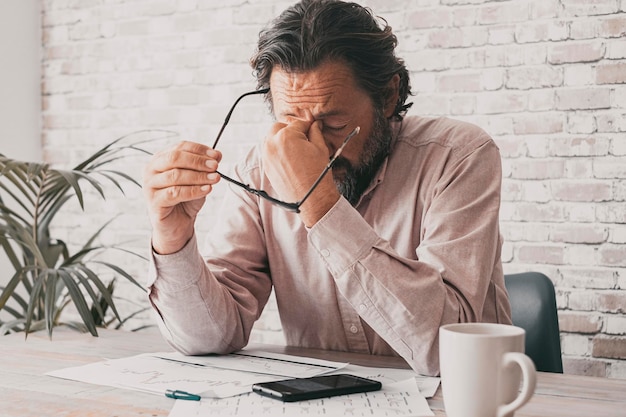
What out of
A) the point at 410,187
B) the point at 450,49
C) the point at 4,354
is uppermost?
the point at 450,49

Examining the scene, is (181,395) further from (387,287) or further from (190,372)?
(387,287)

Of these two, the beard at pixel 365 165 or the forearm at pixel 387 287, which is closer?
the forearm at pixel 387 287

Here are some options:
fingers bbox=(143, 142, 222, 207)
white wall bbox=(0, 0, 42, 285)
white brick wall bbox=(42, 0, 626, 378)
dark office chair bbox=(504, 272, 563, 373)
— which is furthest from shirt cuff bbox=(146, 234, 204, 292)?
white wall bbox=(0, 0, 42, 285)

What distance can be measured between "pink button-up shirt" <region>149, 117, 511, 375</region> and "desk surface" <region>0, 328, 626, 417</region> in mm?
123

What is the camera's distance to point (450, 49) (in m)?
2.40

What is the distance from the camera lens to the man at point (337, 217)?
1225 mm

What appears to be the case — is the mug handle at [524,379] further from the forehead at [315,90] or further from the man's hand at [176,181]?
the forehead at [315,90]

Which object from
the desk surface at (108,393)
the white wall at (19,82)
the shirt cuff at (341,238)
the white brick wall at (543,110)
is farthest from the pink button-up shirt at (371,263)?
the white wall at (19,82)

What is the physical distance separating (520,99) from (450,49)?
28cm

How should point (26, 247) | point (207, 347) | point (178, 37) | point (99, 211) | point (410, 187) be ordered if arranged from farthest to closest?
1. point (99, 211)
2. point (178, 37)
3. point (26, 247)
4. point (410, 187)
5. point (207, 347)

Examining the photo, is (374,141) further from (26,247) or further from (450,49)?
(26,247)

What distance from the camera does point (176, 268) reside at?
4.49 ft

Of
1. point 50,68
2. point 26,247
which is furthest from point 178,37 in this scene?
point 26,247

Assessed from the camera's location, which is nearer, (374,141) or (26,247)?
(374,141)
